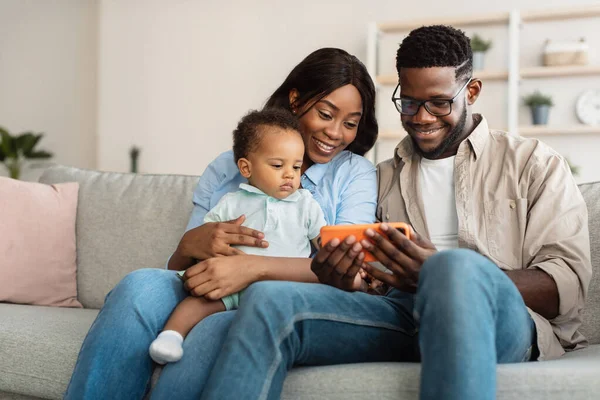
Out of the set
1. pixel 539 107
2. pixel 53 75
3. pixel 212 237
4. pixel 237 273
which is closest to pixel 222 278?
pixel 237 273

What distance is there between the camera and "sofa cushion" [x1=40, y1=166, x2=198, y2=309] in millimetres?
2404

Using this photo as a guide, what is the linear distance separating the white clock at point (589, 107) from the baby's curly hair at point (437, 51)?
3815mm

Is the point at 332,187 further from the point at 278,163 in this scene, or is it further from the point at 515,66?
the point at 515,66

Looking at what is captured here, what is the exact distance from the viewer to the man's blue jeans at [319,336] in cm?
118

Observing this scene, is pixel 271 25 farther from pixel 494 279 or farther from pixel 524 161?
pixel 494 279

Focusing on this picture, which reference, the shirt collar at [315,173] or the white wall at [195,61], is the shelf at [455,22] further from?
the shirt collar at [315,173]

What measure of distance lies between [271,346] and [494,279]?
1.46 feet

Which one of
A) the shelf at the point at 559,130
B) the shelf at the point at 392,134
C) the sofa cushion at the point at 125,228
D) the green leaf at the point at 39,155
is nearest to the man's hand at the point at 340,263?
the sofa cushion at the point at 125,228

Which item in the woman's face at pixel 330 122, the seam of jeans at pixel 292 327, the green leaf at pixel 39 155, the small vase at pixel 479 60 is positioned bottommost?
the seam of jeans at pixel 292 327

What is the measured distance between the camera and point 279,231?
5.93 ft

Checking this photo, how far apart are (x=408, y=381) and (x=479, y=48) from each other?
452 cm

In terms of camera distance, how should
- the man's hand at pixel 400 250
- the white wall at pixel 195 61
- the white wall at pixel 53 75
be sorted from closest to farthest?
the man's hand at pixel 400 250, the white wall at pixel 195 61, the white wall at pixel 53 75

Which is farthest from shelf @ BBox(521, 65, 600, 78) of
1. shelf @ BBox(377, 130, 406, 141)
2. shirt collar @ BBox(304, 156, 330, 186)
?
shirt collar @ BBox(304, 156, 330, 186)

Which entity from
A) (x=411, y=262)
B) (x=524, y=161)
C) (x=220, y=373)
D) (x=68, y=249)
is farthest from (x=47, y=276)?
(x=524, y=161)
